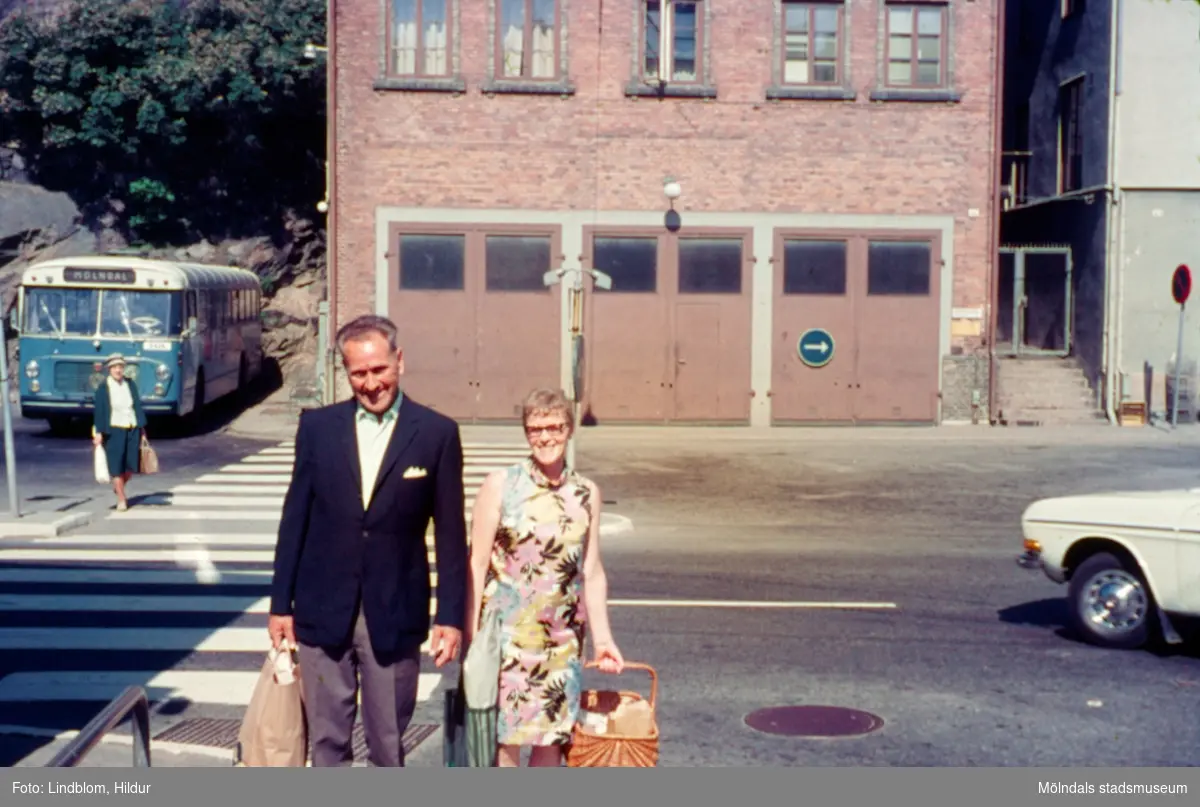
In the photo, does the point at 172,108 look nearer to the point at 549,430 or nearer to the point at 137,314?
the point at 137,314

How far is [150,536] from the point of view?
49.9 ft

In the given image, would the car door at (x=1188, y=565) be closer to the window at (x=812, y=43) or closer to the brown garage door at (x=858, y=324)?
the brown garage door at (x=858, y=324)

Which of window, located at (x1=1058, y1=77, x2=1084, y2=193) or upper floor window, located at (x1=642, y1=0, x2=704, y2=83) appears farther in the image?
window, located at (x1=1058, y1=77, x2=1084, y2=193)

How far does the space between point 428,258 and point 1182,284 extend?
44.5 ft

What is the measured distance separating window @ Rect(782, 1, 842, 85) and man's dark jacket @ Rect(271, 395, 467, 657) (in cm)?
2413

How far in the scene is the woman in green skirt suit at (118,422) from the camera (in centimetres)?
1656

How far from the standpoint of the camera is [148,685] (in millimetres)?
8922

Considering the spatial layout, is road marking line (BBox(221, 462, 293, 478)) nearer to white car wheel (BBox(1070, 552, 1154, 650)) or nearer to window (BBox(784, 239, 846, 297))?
window (BBox(784, 239, 846, 297))

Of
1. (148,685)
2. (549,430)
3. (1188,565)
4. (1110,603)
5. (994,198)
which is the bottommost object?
(148,685)

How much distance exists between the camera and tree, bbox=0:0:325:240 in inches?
1401

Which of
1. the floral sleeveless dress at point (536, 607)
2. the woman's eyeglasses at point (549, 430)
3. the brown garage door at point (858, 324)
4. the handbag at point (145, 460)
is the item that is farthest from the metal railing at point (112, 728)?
the brown garage door at point (858, 324)

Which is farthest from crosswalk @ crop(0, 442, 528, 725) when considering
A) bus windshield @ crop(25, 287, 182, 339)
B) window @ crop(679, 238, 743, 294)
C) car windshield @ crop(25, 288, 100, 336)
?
window @ crop(679, 238, 743, 294)

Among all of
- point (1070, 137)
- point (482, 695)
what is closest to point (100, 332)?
point (1070, 137)

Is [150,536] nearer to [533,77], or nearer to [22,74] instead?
[533,77]
